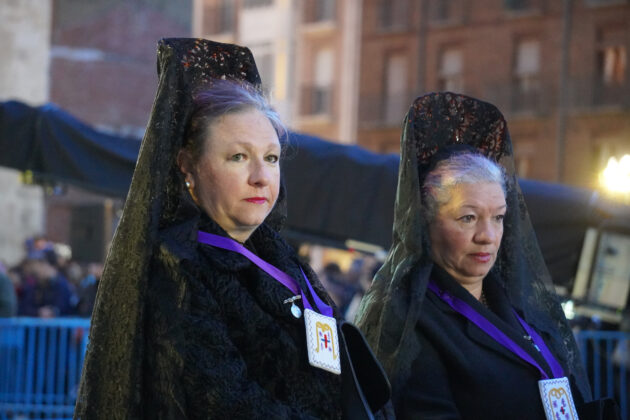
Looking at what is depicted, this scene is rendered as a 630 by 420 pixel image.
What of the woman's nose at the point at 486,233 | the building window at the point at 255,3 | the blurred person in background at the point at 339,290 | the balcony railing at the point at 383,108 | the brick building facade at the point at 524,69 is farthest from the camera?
the building window at the point at 255,3

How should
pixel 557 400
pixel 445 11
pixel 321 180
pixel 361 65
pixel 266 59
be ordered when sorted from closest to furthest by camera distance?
pixel 557 400 < pixel 321 180 < pixel 445 11 < pixel 361 65 < pixel 266 59

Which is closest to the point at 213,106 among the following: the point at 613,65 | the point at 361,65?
the point at 613,65

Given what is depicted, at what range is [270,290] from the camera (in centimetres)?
278

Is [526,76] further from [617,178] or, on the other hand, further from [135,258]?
[135,258]

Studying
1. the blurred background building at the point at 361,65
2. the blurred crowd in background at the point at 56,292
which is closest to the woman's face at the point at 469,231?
the blurred crowd in background at the point at 56,292

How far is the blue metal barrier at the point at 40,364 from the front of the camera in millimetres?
8672

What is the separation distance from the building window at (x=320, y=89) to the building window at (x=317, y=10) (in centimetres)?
106

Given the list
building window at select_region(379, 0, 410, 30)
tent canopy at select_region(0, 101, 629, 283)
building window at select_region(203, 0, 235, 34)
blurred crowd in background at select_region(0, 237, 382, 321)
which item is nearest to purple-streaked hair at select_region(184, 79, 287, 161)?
tent canopy at select_region(0, 101, 629, 283)

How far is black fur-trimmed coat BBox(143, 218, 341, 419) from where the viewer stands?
2561 millimetres

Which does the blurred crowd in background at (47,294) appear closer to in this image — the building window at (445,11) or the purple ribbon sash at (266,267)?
the purple ribbon sash at (266,267)

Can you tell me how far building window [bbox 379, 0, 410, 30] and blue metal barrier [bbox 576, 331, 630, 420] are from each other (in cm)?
2445

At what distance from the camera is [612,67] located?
27531mm

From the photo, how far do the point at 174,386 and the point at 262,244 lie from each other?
1.93 feet

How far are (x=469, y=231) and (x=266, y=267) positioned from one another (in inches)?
46.1
